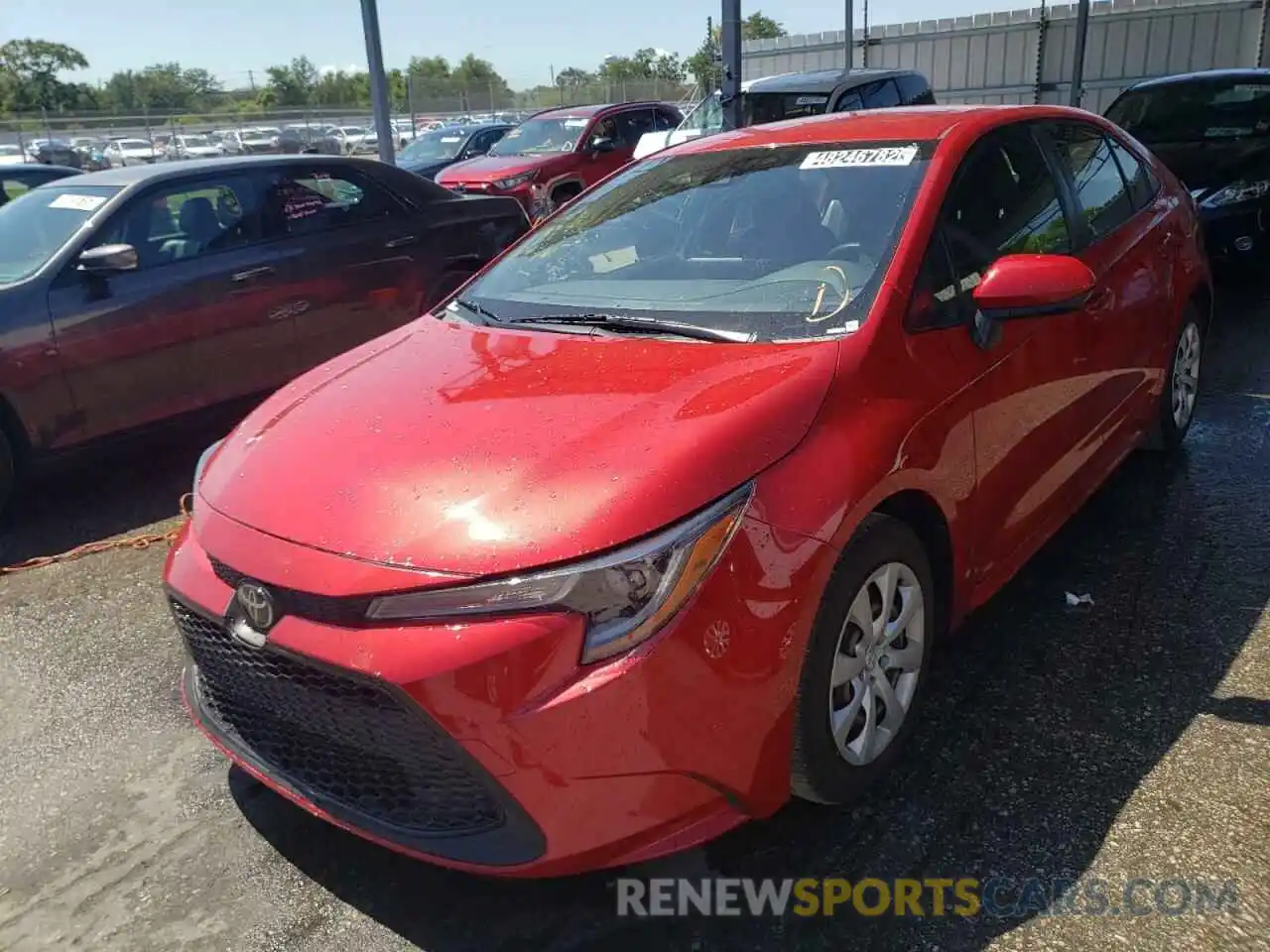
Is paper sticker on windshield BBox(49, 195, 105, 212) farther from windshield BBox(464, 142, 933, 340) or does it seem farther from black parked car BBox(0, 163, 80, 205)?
black parked car BBox(0, 163, 80, 205)

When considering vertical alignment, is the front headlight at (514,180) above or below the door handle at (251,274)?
below

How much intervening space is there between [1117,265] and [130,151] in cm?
3223

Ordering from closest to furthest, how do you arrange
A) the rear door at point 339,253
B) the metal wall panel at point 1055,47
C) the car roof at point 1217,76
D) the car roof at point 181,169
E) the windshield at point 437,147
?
the car roof at point 181,169
the rear door at point 339,253
the car roof at point 1217,76
the windshield at point 437,147
the metal wall panel at point 1055,47

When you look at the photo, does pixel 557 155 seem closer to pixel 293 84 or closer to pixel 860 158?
pixel 860 158

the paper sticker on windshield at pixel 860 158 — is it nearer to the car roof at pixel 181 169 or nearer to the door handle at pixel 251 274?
the door handle at pixel 251 274

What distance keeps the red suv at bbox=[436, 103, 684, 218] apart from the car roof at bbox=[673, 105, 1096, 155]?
9.22 m

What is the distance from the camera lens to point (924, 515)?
8.89 feet

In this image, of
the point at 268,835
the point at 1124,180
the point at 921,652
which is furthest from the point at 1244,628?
the point at 268,835

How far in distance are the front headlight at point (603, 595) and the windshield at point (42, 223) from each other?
13.0 feet

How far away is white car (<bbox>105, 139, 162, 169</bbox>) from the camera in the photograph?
29.3 m

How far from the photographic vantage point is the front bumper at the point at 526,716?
78.4 inches

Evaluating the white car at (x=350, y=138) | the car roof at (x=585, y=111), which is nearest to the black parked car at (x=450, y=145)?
the car roof at (x=585, y=111)

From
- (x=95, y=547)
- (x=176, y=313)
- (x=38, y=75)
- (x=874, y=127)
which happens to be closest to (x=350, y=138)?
(x=176, y=313)

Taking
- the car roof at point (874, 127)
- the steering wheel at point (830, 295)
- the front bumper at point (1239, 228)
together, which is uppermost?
the car roof at point (874, 127)
